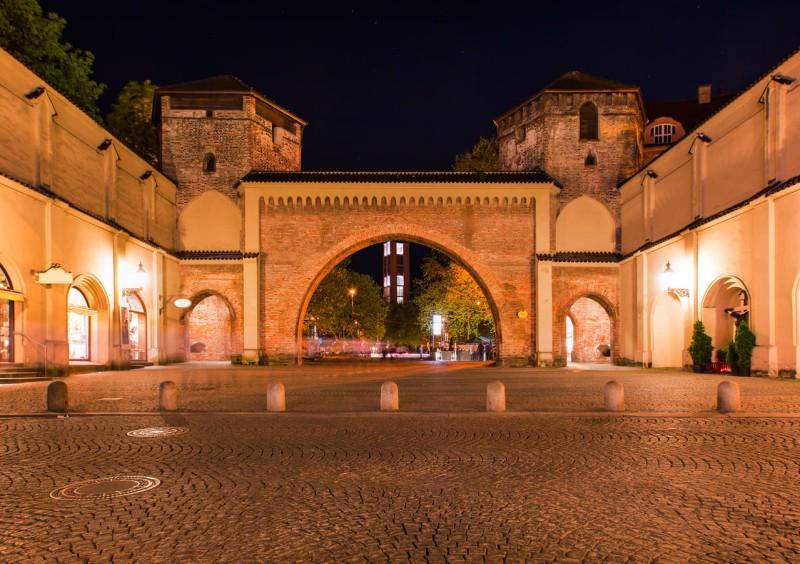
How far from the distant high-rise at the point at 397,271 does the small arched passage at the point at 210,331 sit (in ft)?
358

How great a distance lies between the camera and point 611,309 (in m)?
30.8

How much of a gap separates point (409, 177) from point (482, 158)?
49.5ft

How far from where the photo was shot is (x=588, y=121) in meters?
32.0

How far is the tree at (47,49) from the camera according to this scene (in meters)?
26.3

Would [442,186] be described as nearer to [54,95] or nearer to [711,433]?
[54,95]

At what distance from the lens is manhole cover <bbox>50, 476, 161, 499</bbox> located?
593 centimetres

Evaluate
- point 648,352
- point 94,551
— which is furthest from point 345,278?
point 94,551

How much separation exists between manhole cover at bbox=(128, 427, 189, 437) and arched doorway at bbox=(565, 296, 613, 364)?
27840mm

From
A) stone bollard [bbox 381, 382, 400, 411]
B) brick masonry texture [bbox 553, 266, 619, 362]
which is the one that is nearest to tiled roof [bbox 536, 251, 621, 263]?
brick masonry texture [bbox 553, 266, 619, 362]

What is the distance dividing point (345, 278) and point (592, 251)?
27287mm

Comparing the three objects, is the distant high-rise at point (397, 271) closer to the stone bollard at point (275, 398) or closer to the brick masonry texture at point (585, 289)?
the brick masonry texture at point (585, 289)

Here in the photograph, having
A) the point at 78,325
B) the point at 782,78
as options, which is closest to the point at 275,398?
the point at 78,325

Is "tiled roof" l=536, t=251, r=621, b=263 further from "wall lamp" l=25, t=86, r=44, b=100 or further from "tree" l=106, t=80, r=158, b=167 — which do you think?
"tree" l=106, t=80, r=158, b=167

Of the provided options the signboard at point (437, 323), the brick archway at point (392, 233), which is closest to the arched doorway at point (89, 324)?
the brick archway at point (392, 233)
